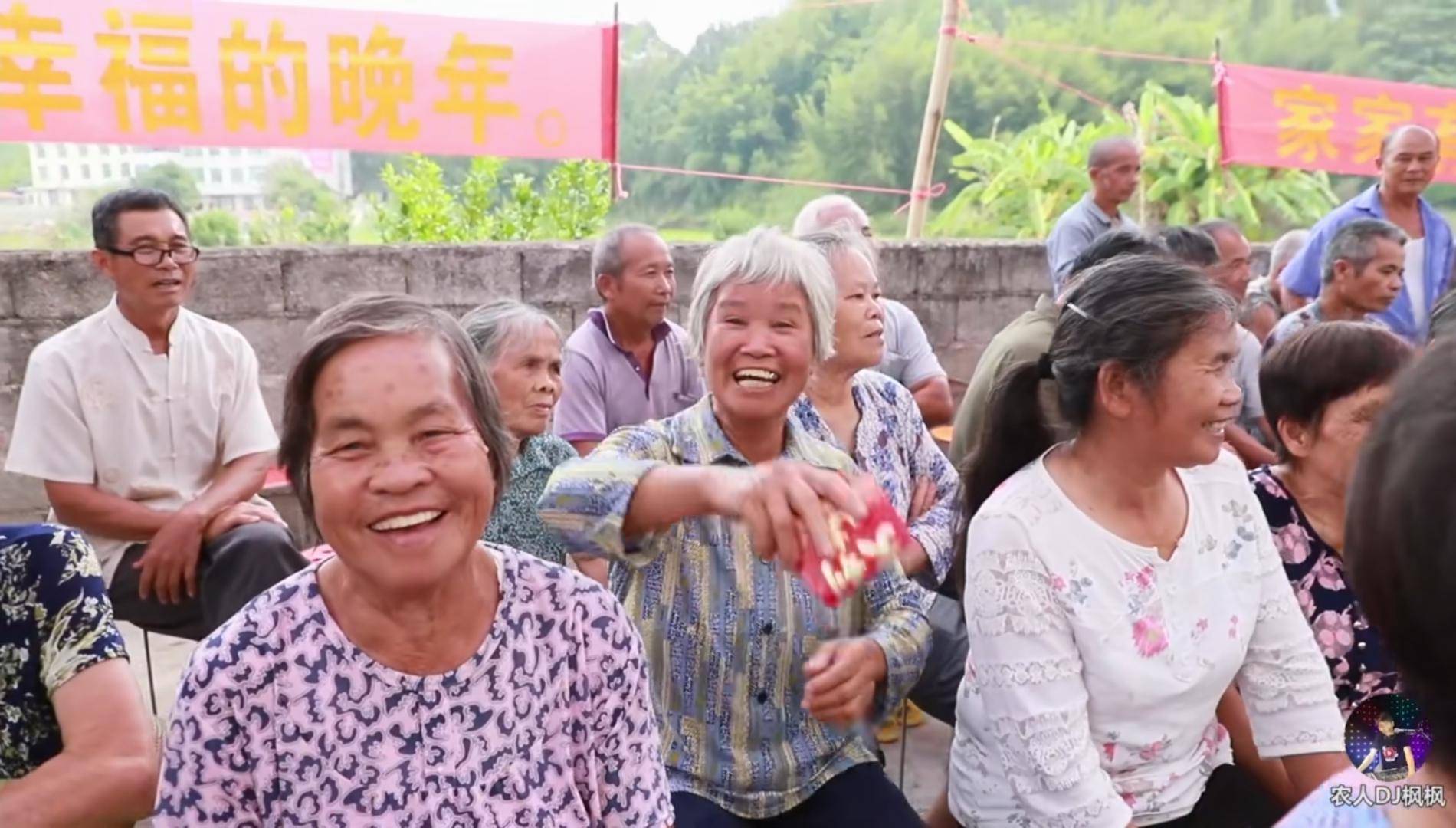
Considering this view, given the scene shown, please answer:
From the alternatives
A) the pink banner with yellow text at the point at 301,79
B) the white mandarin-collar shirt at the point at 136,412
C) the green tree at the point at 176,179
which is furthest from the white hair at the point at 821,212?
the green tree at the point at 176,179

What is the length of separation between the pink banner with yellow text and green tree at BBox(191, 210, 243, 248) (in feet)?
6.05

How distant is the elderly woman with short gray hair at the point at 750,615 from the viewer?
1731 mm

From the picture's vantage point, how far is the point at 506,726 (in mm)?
1329

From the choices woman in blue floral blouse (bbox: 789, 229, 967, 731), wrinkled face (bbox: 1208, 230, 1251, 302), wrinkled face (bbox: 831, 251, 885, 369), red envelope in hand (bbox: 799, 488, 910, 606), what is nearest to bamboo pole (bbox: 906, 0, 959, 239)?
wrinkled face (bbox: 1208, 230, 1251, 302)

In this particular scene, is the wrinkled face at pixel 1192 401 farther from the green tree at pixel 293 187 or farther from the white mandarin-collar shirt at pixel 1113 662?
the green tree at pixel 293 187

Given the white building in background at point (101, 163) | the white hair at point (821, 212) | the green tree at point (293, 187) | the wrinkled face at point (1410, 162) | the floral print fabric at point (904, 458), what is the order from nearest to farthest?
1. the floral print fabric at point (904, 458)
2. the white hair at point (821, 212)
3. the white building in background at point (101, 163)
4. the wrinkled face at point (1410, 162)
5. the green tree at point (293, 187)

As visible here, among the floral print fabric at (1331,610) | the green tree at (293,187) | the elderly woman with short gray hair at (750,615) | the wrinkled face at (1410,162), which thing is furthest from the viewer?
the green tree at (293,187)

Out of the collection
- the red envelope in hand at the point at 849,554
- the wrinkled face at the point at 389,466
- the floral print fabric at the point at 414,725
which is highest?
the wrinkled face at the point at 389,466

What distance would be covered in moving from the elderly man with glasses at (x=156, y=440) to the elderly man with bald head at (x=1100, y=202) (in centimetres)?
365

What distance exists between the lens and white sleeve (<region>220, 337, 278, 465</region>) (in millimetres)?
3084

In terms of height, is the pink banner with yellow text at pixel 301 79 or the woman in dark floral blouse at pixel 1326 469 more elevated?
the pink banner with yellow text at pixel 301 79

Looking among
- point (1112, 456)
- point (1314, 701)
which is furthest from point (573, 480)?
point (1314, 701)

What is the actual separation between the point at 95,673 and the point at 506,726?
694 mm

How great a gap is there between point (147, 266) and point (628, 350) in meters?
1.51
